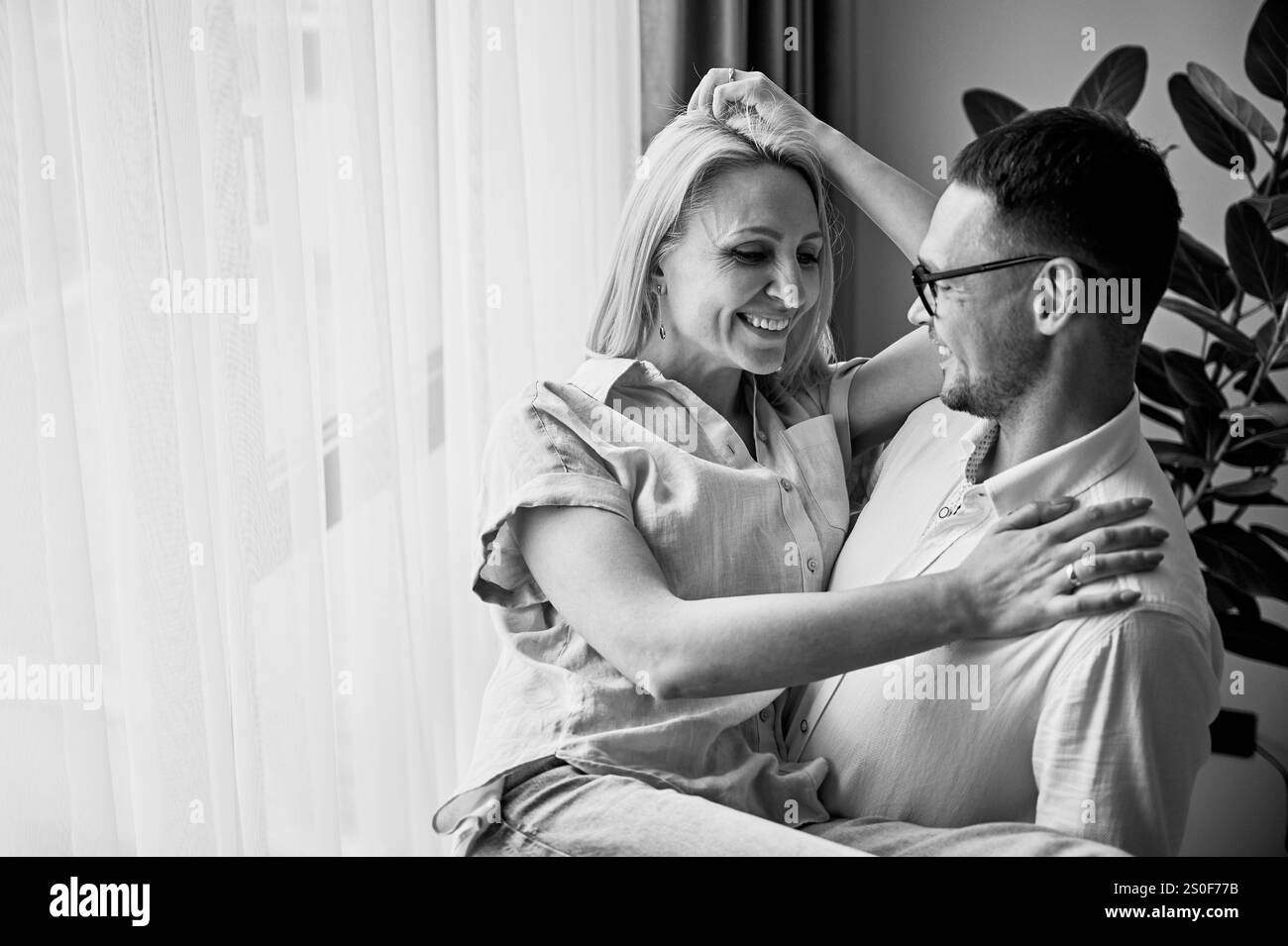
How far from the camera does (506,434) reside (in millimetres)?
1266

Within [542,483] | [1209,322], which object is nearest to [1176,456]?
[1209,322]

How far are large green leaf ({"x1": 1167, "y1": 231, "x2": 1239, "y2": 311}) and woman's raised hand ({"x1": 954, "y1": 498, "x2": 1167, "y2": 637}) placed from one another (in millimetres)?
1070

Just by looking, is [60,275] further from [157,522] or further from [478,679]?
[478,679]

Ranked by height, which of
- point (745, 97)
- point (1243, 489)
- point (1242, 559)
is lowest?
point (1242, 559)

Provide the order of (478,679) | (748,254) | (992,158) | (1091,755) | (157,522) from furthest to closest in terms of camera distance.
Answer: (478,679)
(157,522)
(748,254)
(992,158)
(1091,755)

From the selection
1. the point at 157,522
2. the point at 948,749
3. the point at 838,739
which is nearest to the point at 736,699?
the point at 838,739

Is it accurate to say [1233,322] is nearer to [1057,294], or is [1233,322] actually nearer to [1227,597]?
[1227,597]

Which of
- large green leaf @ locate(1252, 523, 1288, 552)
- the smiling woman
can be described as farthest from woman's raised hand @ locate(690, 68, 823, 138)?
large green leaf @ locate(1252, 523, 1288, 552)

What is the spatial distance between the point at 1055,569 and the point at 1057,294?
278 mm

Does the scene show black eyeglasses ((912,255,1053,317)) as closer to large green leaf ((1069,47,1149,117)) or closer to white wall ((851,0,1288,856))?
large green leaf ((1069,47,1149,117))

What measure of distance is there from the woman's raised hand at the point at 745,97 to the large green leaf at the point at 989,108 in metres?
0.94

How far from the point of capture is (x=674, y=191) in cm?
135

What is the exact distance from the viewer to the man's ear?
1.19 metres
